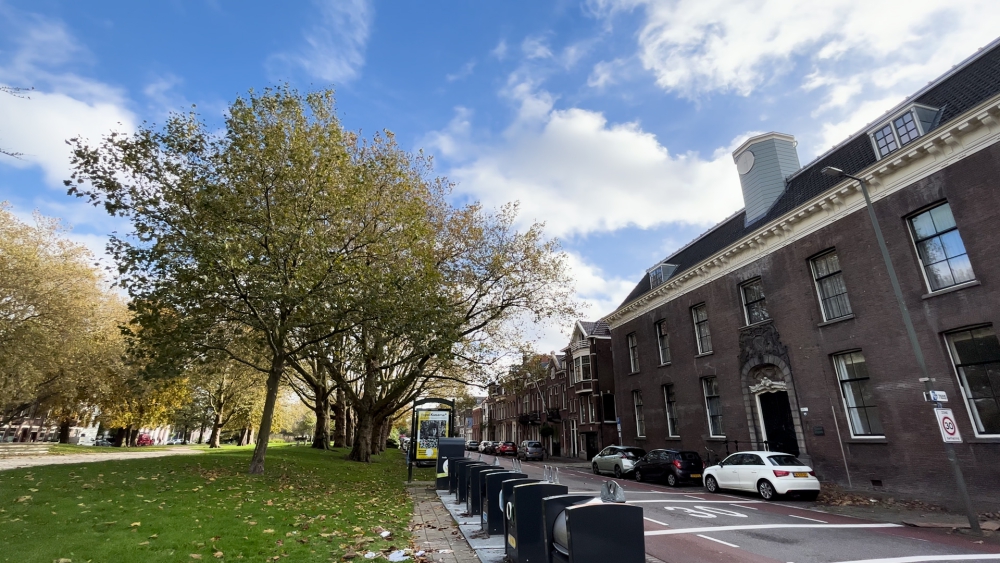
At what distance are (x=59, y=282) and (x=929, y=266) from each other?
38.2m

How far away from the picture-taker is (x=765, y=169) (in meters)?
22.7

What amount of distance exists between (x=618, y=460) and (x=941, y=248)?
15.8m

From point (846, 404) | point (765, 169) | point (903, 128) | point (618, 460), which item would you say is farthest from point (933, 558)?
point (765, 169)

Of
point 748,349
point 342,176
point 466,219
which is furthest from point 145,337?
point 748,349

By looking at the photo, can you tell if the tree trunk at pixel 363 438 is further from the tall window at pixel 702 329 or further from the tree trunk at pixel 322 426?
the tall window at pixel 702 329

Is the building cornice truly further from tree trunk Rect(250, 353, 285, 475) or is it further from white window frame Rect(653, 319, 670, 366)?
tree trunk Rect(250, 353, 285, 475)

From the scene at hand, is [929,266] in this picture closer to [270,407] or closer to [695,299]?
[695,299]

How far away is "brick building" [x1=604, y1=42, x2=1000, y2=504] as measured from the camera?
13.2 m

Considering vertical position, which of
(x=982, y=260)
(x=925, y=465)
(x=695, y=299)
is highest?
(x=695, y=299)

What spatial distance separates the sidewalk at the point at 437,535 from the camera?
708cm

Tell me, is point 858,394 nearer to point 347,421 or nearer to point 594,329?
point 594,329

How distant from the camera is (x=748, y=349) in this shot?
20.6 m

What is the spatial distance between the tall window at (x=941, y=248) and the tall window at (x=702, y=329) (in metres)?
9.71

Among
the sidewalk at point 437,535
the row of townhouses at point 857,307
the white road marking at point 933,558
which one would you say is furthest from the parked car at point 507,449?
the white road marking at point 933,558
